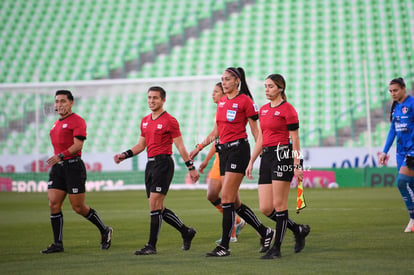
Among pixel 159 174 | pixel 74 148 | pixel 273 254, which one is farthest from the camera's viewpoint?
pixel 74 148

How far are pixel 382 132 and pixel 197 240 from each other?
18336 millimetres

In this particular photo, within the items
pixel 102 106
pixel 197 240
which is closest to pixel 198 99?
pixel 102 106

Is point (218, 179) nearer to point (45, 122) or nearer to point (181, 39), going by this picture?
point (45, 122)

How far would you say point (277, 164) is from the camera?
7965mm

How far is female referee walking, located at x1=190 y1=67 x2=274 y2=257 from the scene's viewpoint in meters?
8.34

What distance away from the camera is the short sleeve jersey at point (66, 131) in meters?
9.26

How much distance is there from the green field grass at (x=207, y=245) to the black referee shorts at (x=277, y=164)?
0.95 m

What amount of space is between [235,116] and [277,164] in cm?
88

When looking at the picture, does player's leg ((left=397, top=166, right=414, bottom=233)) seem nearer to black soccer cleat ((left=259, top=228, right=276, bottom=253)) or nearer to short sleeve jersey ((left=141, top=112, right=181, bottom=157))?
black soccer cleat ((left=259, top=228, right=276, bottom=253))

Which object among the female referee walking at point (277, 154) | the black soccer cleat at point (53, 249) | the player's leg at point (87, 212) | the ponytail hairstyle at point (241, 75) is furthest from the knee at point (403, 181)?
the black soccer cleat at point (53, 249)

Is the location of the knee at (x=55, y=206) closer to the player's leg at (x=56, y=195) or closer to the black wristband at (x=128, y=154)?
the player's leg at (x=56, y=195)

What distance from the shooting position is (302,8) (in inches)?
1315

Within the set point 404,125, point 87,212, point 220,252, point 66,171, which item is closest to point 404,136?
point 404,125

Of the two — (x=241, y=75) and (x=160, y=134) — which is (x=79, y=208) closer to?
(x=160, y=134)
